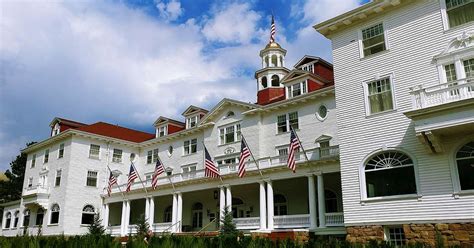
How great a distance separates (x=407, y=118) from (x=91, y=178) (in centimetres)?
3164

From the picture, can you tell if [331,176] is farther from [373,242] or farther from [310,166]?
[373,242]

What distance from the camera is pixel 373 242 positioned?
282 inches

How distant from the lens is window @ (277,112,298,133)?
28953 millimetres

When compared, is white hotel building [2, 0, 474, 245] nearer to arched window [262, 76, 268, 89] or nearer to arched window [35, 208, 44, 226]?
arched window [262, 76, 268, 89]

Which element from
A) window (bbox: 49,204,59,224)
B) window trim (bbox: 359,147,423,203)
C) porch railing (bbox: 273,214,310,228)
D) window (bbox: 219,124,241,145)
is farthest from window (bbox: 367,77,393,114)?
window (bbox: 49,204,59,224)

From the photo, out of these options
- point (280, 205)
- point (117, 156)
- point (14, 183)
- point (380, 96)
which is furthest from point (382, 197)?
point (14, 183)

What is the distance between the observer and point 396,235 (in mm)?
17000

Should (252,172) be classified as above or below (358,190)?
above

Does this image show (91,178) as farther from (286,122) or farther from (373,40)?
(373,40)

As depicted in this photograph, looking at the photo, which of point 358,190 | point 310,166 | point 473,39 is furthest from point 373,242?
point 310,166

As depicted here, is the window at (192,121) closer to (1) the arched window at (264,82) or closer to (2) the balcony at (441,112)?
(1) the arched window at (264,82)

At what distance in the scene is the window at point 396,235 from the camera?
16725 mm

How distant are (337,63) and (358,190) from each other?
6583mm

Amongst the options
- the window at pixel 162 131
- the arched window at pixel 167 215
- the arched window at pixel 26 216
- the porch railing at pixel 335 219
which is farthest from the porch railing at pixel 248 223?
the arched window at pixel 26 216
